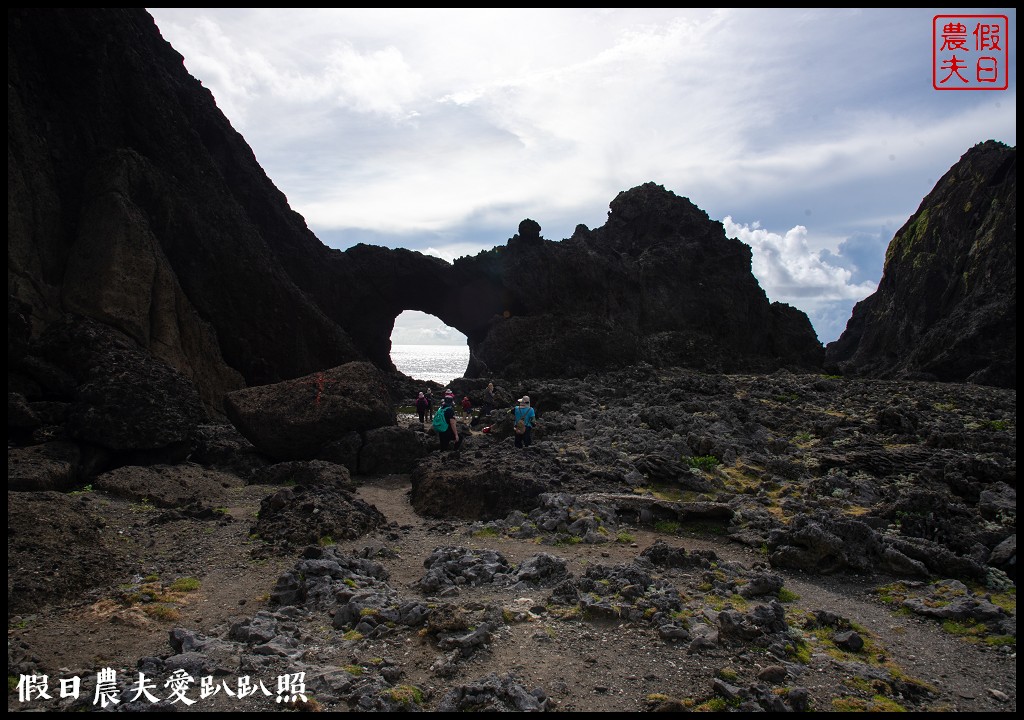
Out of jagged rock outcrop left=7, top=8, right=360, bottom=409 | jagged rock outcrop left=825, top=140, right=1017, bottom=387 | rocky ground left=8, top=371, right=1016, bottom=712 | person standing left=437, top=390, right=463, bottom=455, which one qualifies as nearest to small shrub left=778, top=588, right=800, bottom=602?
rocky ground left=8, top=371, right=1016, bottom=712

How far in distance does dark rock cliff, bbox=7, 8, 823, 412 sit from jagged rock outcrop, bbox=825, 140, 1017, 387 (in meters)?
11.6

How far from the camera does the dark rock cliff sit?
72.3 feet

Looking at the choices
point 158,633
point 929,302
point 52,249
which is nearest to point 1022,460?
point 158,633

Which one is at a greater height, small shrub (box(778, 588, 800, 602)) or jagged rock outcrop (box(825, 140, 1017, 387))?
jagged rock outcrop (box(825, 140, 1017, 387))

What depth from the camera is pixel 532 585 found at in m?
9.35

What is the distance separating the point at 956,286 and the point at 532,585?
216 ft

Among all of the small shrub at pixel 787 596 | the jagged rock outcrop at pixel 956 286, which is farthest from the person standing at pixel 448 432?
the jagged rock outcrop at pixel 956 286

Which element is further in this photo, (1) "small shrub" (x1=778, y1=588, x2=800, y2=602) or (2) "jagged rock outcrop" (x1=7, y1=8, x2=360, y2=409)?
(2) "jagged rock outcrop" (x1=7, y1=8, x2=360, y2=409)

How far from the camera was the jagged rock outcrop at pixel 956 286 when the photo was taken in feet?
159

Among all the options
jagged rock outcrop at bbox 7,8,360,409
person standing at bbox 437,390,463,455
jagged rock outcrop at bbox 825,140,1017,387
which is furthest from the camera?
jagged rock outcrop at bbox 825,140,1017,387

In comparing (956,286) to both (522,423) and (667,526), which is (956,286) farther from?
(667,526)

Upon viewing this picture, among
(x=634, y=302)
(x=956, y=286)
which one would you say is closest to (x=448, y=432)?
(x=634, y=302)

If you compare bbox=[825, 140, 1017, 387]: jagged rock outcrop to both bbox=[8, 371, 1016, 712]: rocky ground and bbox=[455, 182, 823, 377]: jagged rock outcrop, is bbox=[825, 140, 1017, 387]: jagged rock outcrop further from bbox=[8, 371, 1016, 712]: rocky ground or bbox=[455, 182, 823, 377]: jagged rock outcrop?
bbox=[8, 371, 1016, 712]: rocky ground

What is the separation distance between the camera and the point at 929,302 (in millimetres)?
61031
